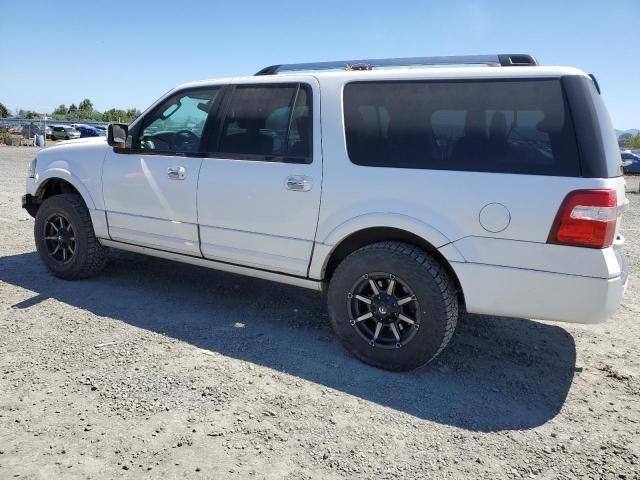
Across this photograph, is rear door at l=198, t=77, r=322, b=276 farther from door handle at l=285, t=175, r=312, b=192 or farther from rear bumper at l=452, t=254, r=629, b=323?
rear bumper at l=452, t=254, r=629, b=323

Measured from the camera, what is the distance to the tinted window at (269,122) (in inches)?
145

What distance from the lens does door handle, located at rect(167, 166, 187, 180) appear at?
4.11m

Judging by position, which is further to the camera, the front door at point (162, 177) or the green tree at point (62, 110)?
the green tree at point (62, 110)

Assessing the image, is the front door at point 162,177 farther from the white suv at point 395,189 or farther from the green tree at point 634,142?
the green tree at point 634,142

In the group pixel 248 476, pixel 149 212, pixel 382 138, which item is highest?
pixel 382 138

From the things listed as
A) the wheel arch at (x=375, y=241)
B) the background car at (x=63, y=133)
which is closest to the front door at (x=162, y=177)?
the wheel arch at (x=375, y=241)

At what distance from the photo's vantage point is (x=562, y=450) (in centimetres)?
264

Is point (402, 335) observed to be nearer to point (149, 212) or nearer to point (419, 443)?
point (419, 443)

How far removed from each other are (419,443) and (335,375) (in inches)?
32.4

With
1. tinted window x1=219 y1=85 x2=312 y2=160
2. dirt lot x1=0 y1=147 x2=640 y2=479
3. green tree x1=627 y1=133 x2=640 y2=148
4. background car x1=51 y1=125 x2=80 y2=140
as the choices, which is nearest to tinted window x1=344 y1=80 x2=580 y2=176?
tinted window x1=219 y1=85 x2=312 y2=160

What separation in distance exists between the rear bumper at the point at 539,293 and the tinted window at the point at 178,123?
7.91 feet

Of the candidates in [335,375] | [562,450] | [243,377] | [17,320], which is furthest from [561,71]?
[17,320]

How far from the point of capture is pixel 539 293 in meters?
2.98

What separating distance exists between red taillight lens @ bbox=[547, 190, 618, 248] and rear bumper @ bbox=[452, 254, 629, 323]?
217 mm
